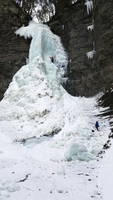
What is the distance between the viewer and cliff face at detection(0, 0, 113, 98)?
1018 inches

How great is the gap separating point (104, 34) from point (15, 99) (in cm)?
912

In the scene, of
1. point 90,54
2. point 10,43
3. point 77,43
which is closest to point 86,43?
point 77,43

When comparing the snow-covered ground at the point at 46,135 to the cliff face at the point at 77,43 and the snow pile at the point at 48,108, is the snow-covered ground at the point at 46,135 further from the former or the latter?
the cliff face at the point at 77,43

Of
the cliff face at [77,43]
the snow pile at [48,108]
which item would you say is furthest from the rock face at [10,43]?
the snow pile at [48,108]

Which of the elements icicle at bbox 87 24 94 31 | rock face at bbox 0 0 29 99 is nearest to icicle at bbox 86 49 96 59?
icicle at bbox 87 24 94 31

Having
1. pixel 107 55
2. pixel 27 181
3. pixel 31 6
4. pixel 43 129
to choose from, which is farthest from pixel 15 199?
pixel 31 6

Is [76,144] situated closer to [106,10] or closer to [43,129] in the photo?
[43,129]

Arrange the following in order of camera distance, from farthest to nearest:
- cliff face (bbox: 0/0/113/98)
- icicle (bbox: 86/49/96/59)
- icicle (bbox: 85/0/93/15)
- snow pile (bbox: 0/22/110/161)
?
1. icicle (bbox: 85/0/93/15)
2. icicle (bbox: 86/49/96/59)
3. cliff face (bbox: 0/0/113/98)
4. snow pile (bbox: 0/22/110/161)

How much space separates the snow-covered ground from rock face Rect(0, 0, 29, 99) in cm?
117

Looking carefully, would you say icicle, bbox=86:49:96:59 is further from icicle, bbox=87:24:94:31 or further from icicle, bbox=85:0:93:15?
icicle, bbox=85:0:93:15

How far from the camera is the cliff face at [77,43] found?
25.9 meters

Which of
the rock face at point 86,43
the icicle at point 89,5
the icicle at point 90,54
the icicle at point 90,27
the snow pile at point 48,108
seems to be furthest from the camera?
the icicle at point 89,5

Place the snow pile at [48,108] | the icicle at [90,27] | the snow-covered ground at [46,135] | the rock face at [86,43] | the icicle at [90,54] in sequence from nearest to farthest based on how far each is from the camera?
1. the snow-covered ground at [46,135]
2. the snow pile at [48,108]
3. the rock face at [86,43]
4. the icicle at [90,54]
5. the icicle at [90,27]

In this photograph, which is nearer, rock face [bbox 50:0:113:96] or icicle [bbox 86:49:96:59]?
rock face [bbox 50:0:113:96]
